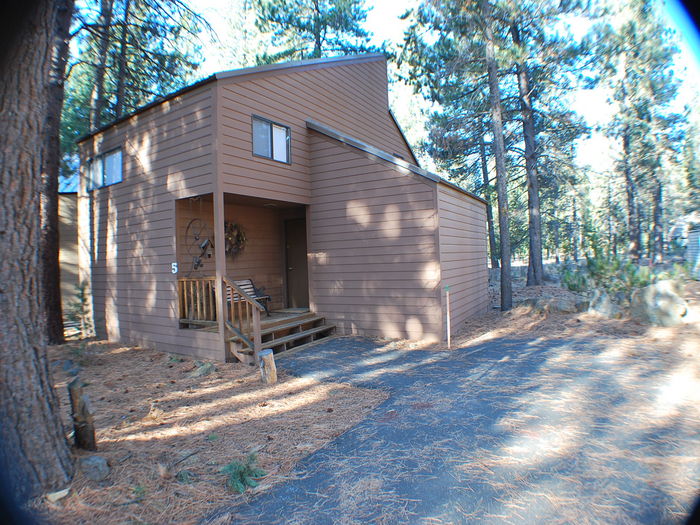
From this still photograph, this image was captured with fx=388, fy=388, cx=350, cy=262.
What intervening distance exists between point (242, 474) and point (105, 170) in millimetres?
8892

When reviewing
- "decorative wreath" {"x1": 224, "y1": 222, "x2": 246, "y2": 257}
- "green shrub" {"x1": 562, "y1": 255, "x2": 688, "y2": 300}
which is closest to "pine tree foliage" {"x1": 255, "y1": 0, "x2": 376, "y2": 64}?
"decorative wreath" {"x1": 224, "y1": 222, "x2": 246, "y2": 257}


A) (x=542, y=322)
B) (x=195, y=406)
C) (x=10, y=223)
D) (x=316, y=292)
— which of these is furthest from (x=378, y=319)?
(x=10, y=223)

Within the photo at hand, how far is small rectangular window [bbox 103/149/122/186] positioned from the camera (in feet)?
Answer: 29.0

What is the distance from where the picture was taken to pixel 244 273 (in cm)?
920

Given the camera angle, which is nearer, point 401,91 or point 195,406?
point 195,406

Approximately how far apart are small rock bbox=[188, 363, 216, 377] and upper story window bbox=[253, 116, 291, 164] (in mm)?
4110

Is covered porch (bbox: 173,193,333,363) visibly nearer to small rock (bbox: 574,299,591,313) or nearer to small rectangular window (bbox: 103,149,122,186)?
small rectangular window (bbox: 103,149,122,186)

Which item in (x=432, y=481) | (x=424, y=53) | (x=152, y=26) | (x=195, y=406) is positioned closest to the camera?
(x=432, y=481)

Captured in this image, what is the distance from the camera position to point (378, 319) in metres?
8.18

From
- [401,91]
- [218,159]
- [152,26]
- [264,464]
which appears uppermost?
[401,91]

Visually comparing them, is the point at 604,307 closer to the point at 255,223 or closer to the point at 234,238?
the point at 255,223

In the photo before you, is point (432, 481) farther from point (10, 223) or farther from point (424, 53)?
point (424, 53)

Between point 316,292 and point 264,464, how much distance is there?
5.80 meters

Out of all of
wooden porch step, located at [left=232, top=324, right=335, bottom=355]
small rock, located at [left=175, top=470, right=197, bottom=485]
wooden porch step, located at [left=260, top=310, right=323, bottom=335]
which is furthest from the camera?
wooden porch step, located at [left=260, top=310, right=323, bottom=335]
